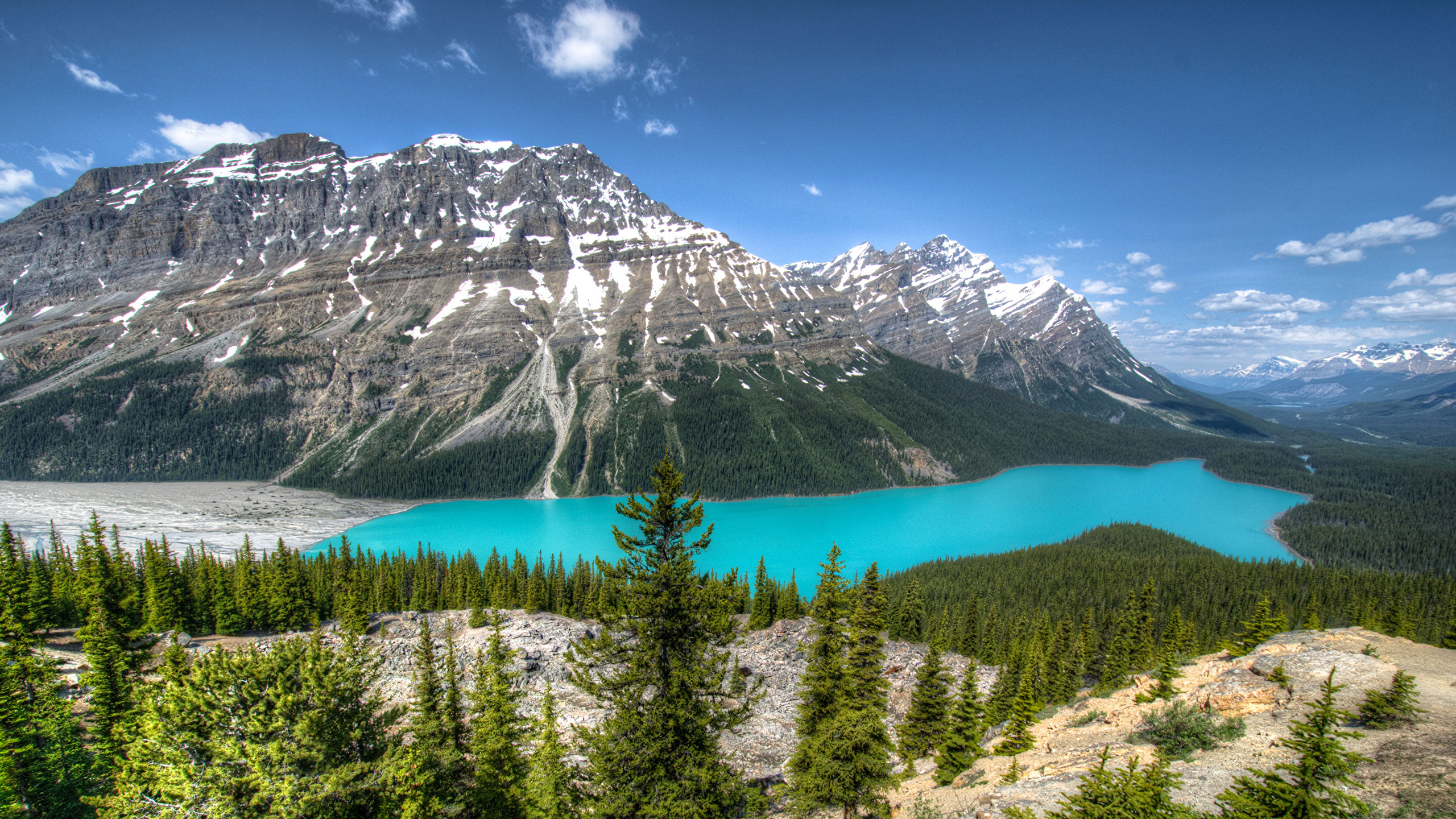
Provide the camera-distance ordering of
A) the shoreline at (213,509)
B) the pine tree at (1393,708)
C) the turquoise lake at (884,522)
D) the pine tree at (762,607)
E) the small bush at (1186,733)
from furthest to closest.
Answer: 1. the turquoise lake at (884,522)
2. the shoreline at (213,509)
3. the pine tree at (762,607)
4. the small bush at (1186,733)
5. the pine tree at (1393,708)

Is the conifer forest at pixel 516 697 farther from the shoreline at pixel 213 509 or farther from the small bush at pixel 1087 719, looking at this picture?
the shoreline at pixel 213 509

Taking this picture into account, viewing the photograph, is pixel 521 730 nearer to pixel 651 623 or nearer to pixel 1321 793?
pixel 651 623

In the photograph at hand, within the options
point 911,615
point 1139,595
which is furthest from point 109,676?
point 1139,595

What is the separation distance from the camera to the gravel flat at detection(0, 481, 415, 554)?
86.0 meters

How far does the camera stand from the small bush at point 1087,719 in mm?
21469

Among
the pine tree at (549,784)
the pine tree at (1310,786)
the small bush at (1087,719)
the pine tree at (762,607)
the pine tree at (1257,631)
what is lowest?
the pine tree at (762,607)

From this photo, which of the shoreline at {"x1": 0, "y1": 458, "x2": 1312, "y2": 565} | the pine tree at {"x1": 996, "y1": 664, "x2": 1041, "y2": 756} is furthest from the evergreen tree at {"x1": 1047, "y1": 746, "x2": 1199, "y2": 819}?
the shoreline at {"x1": 0, "y1": 458, "x2": 1312, "y2": 565}

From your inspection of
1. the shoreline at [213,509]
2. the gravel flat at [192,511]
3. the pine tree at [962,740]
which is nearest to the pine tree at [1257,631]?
the pine tree at [962,740]

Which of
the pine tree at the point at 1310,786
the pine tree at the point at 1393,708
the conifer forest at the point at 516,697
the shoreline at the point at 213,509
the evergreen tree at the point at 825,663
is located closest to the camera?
the pine tree at the point at 1310,786

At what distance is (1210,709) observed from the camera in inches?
689

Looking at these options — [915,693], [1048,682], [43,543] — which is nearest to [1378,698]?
[915,693]

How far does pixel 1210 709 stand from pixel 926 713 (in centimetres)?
1141

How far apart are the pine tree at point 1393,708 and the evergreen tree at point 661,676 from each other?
1502 cm

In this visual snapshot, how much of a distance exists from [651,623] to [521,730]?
1223cm
